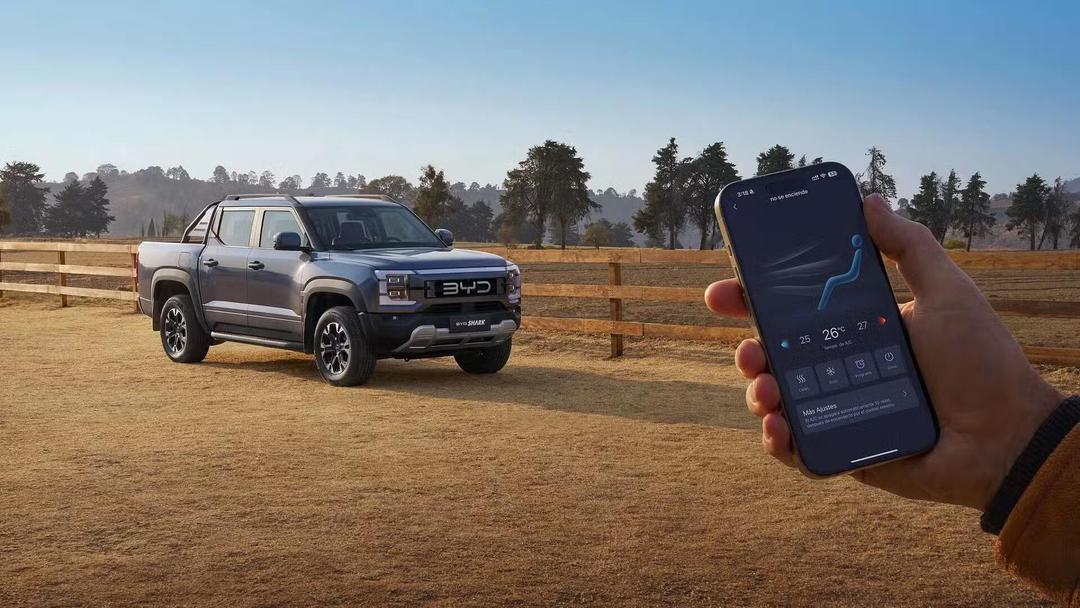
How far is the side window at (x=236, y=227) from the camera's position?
13258 millimetres

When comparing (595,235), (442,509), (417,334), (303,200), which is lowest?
(442,509)

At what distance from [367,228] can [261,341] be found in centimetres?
172

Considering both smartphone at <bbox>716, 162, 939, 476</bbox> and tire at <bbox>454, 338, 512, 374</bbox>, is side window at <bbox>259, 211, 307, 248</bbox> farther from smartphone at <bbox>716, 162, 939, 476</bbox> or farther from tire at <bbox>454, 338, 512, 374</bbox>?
smartphone at <bbox>716, 162, 939, 476</bbox>

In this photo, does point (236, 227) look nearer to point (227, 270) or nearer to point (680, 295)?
point (227, 270)

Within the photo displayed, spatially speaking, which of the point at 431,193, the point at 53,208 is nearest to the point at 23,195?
the point at 53,208

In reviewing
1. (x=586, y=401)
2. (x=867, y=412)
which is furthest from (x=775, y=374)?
(x=586, y=401)

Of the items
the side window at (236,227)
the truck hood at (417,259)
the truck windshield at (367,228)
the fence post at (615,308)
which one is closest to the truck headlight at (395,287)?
the truck hood at (417,259)

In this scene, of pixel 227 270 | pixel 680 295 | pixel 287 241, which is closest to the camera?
pixel 287 241

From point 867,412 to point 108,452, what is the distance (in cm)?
698

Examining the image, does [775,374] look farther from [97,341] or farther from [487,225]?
[487,225]

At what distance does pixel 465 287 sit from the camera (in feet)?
38.3

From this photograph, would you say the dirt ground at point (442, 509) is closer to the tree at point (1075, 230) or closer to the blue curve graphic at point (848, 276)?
the blue curve graphic at point (848, 276)

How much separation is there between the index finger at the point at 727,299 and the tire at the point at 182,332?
38.6 feet

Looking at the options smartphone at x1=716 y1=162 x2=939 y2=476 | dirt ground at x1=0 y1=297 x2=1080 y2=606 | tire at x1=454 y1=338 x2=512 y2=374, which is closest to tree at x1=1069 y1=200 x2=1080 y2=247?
tire at x1=454 y1=338 x2=512 y2=374
